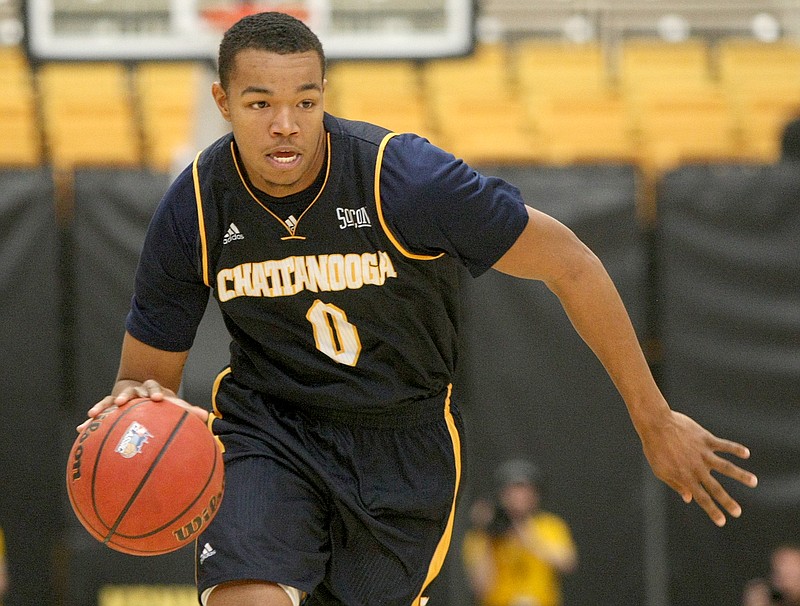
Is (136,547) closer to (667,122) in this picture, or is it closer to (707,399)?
(707,399)

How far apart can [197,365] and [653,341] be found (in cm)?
330

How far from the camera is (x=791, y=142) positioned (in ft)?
30.2

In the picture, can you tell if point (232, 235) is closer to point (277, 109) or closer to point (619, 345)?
point (277, 109)

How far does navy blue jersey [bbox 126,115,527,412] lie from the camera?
11.5 ft

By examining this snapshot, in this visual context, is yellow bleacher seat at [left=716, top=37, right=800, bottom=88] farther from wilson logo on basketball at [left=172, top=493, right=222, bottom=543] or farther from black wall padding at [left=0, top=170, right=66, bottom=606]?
wilson logo on basketball at [left=172, top=493, right=222, bottom=543]

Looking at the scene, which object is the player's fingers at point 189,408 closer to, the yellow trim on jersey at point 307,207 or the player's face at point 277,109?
the yellow trim on jersey at point 307,207

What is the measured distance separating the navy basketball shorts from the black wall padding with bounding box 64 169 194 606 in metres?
5.13

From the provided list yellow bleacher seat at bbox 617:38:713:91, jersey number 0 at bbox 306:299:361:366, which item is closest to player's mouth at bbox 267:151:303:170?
jersey number 0 at bbox 306:299:361:366

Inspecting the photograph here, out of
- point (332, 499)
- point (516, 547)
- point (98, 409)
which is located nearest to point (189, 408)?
point (98, 409)

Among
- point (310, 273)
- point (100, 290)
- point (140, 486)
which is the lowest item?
point (100, 290)

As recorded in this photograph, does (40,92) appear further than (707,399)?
Yes

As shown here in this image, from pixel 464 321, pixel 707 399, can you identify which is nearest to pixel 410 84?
pixel 464 321

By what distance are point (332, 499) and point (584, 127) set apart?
28.3 ft

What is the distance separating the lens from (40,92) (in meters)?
11.9
